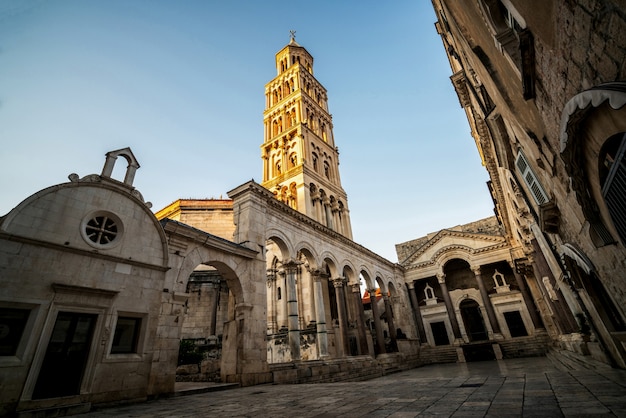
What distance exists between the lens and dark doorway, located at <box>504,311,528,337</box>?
78.3 feet

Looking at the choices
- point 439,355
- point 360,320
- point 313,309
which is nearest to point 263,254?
point 313,309

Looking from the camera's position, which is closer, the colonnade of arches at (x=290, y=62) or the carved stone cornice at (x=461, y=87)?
the carved stone cornice at (x=461, y=87)

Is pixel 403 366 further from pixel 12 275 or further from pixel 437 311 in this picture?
pixel 12 275

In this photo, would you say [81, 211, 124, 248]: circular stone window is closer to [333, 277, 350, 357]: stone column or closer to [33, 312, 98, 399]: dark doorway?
[33, 312, 98, 399]: dark doorway

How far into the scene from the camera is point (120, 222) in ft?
28.0

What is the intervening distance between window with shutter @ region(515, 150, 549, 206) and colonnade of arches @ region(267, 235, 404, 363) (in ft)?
34.8

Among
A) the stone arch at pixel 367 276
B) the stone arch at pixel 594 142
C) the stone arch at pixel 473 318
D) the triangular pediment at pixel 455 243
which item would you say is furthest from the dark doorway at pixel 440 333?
the stone arch at pixel 594 142

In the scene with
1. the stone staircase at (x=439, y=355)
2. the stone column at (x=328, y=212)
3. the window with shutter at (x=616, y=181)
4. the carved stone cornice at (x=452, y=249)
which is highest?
the stone column at (x=328, y=212)

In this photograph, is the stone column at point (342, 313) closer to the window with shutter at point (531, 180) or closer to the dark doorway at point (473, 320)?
the window with shutter at point (531, 180)

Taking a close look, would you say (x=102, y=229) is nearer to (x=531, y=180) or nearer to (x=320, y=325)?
(x=320, y=325)

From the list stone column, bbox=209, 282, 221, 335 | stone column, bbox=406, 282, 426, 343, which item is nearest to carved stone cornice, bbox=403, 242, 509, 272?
stone column, bbox=406, 282, 426, 343

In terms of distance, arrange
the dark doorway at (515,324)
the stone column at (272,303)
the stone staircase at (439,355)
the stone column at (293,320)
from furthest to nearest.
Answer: the dark doorway at (515,324), the stone staircase at (439,355), the stone column at (272,303), the stone column at (293,320)

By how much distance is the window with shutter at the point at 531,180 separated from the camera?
25.6ft

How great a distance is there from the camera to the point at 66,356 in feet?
22.8
